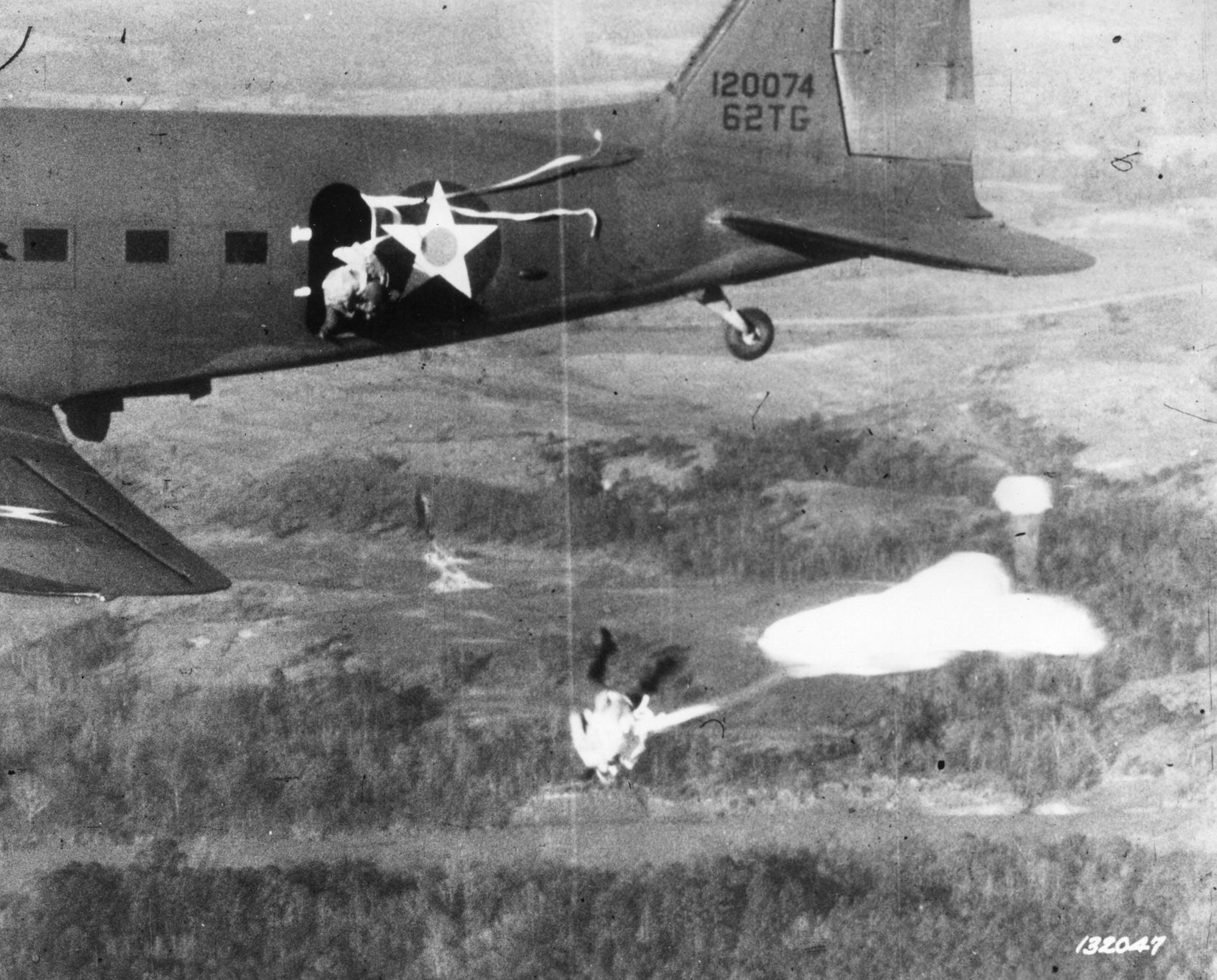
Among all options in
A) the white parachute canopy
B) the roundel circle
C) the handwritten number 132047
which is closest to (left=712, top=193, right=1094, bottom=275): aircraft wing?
the roundel circle

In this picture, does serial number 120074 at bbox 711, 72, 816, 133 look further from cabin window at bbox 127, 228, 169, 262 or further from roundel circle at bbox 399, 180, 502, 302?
cabin window at bbox 127, 228, 169, 262

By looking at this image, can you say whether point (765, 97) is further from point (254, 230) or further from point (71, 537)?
point (71, 537)

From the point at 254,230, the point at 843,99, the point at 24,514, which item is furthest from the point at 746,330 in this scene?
the point at 24,514

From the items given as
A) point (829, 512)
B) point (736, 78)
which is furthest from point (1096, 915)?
point (736, 78)

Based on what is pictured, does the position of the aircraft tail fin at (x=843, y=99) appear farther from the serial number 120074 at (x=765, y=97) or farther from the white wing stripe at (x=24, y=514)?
the white wing stripe at (x=24, y=514)

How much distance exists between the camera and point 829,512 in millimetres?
11758

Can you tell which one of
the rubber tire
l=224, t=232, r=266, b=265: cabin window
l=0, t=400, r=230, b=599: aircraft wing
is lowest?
l=0, t=400, r=230, b=599: aircraft wing

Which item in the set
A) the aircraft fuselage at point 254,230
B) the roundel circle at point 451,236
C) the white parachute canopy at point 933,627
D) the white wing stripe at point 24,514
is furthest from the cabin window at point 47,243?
the white parachute canopy at point 933,627

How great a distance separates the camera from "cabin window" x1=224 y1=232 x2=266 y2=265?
10664mm

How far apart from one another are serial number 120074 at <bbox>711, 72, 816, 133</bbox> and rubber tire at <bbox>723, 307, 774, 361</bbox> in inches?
67.8

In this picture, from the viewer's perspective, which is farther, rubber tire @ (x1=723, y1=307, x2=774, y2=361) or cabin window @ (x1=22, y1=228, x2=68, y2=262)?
rubber tire @ (x1=723, y1=307, x2=774, y2=361)

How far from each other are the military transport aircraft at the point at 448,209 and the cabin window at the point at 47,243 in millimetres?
18

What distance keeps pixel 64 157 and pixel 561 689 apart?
649 cm

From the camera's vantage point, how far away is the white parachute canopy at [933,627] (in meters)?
11.6
